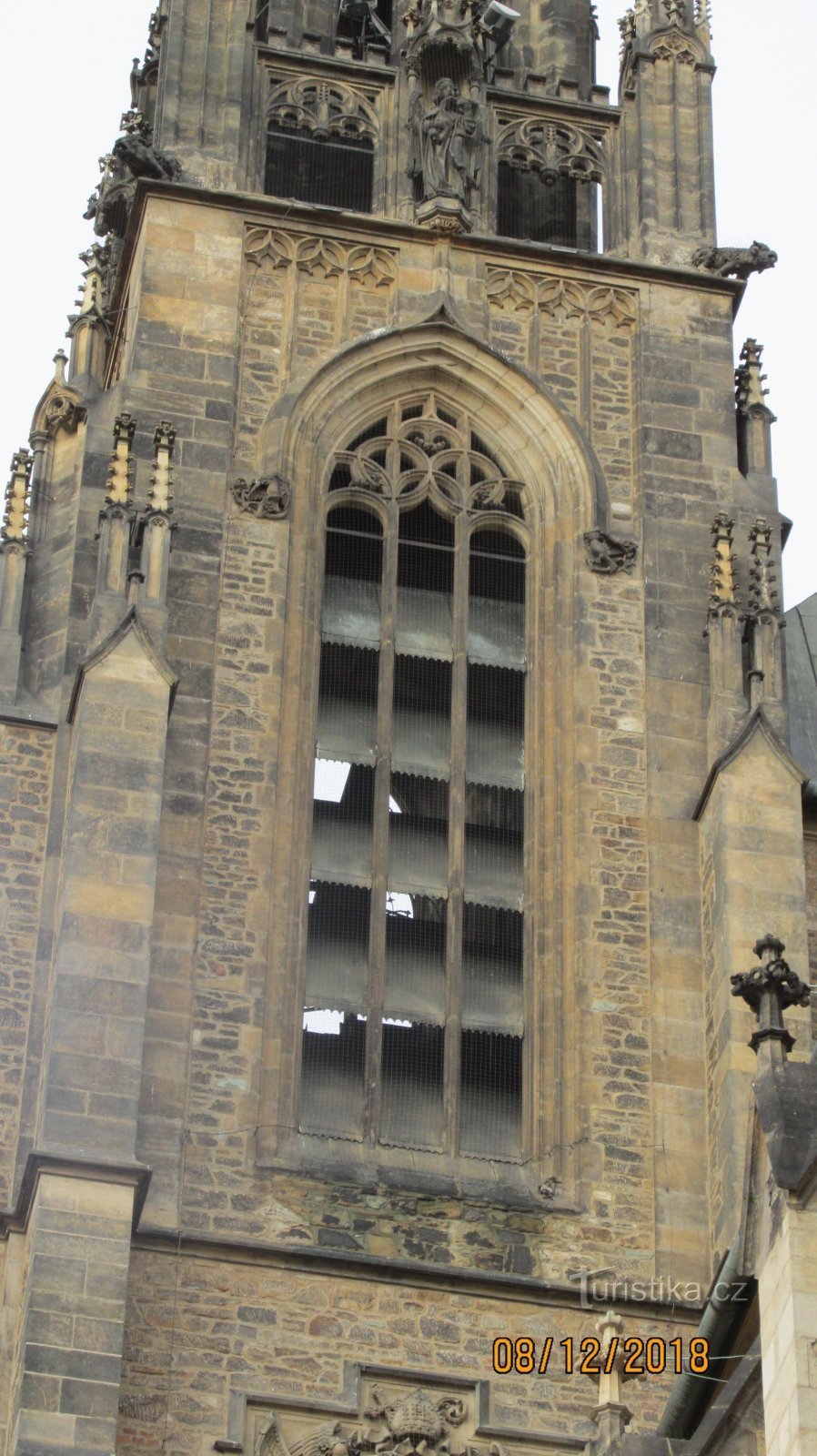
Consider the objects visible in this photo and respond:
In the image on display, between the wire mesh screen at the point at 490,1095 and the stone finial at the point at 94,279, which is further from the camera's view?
the stone finial at the point at 94,279

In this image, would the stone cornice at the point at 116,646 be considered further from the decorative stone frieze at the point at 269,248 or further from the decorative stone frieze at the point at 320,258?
the decorative stone frieze at the point at 320,258

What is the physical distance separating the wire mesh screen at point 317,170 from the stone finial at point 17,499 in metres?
3.63

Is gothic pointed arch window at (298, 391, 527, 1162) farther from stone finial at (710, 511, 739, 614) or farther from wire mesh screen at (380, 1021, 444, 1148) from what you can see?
stone finial at (710, 511, 739, 614)

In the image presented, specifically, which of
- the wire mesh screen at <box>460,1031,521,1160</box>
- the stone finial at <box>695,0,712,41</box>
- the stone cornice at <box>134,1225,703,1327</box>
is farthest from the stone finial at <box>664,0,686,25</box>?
the stone cornice at <box>134,1225,703,1327</box>

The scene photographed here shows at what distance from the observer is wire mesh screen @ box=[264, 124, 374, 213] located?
97.8 feet

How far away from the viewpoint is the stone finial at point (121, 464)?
2628 cm

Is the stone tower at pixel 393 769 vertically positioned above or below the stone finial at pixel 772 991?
above

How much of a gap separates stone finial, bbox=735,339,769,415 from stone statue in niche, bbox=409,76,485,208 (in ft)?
7.82

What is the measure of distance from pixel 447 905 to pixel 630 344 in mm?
5184

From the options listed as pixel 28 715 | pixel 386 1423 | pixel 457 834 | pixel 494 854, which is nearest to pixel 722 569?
pixel 494 854

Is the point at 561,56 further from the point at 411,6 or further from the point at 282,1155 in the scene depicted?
the point at 282,1155

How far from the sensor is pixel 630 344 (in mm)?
28953

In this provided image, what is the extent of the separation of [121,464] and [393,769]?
276 cm

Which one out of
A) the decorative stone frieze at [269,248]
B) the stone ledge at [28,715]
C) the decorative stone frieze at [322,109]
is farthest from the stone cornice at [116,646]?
the decorative stone frieze at [322,109]
